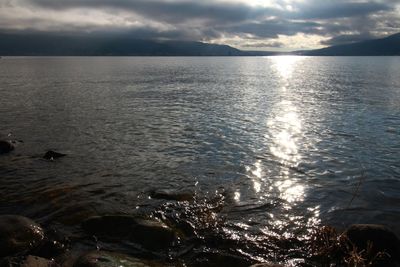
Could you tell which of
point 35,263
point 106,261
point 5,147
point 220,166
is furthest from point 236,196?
point 5,147

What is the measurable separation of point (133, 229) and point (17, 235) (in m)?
4.30

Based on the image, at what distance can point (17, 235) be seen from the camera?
46.5 ft

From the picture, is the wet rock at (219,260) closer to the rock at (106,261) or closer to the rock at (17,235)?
the rock at (106,261)

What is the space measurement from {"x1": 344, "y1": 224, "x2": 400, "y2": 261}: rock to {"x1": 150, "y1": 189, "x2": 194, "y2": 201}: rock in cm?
810

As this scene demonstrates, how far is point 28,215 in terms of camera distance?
17219mm

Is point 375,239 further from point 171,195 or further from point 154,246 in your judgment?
point 171,195

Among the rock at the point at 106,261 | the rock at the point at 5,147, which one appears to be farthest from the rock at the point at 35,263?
the rock at the point at 5,147

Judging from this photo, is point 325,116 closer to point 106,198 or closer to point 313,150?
point 313,150

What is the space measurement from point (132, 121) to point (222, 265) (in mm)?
27564

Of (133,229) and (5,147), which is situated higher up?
(5,147)

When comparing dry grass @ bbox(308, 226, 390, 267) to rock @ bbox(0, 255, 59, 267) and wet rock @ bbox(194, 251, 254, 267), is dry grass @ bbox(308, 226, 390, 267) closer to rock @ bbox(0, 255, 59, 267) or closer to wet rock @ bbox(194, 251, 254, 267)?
wet rock @ bbox(194, 251, 254, 267)

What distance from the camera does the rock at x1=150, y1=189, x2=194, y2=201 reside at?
19312mm

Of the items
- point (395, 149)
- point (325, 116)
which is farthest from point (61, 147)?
point (325, 116)

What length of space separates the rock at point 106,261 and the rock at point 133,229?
183cm
